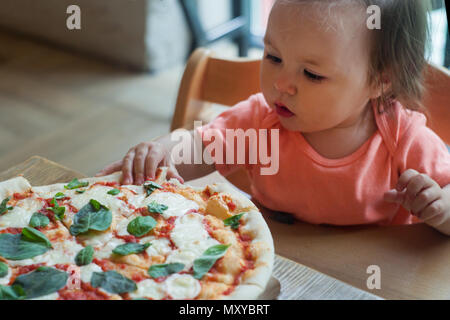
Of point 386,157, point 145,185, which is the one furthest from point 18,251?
point 386,157

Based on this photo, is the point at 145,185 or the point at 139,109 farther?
the point at 139,109

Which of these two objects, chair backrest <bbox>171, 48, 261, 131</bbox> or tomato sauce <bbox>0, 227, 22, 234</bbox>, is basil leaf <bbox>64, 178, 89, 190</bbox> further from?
chair backrest <bbox>171, 48, 261, 131</bbox>

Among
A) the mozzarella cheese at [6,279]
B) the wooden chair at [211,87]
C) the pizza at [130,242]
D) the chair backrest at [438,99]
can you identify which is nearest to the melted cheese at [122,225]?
the pizza at [130,242]

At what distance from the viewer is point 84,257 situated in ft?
1.66

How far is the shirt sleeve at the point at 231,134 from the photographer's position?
0.83m

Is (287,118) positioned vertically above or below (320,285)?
above

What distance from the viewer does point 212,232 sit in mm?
534

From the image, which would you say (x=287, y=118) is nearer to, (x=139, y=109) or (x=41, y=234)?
(x=41, y=234)

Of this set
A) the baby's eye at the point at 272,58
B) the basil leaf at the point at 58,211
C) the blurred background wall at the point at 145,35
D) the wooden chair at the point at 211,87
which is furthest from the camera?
the blurred background wall at the point at 145,35

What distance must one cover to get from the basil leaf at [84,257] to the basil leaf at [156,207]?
0.26 feet

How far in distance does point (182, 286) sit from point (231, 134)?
402mm

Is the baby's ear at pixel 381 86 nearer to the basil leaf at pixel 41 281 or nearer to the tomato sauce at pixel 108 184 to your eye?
the tomato sauce at pixel 108 184

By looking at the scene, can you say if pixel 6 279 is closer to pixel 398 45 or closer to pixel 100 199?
pixel 100 199
